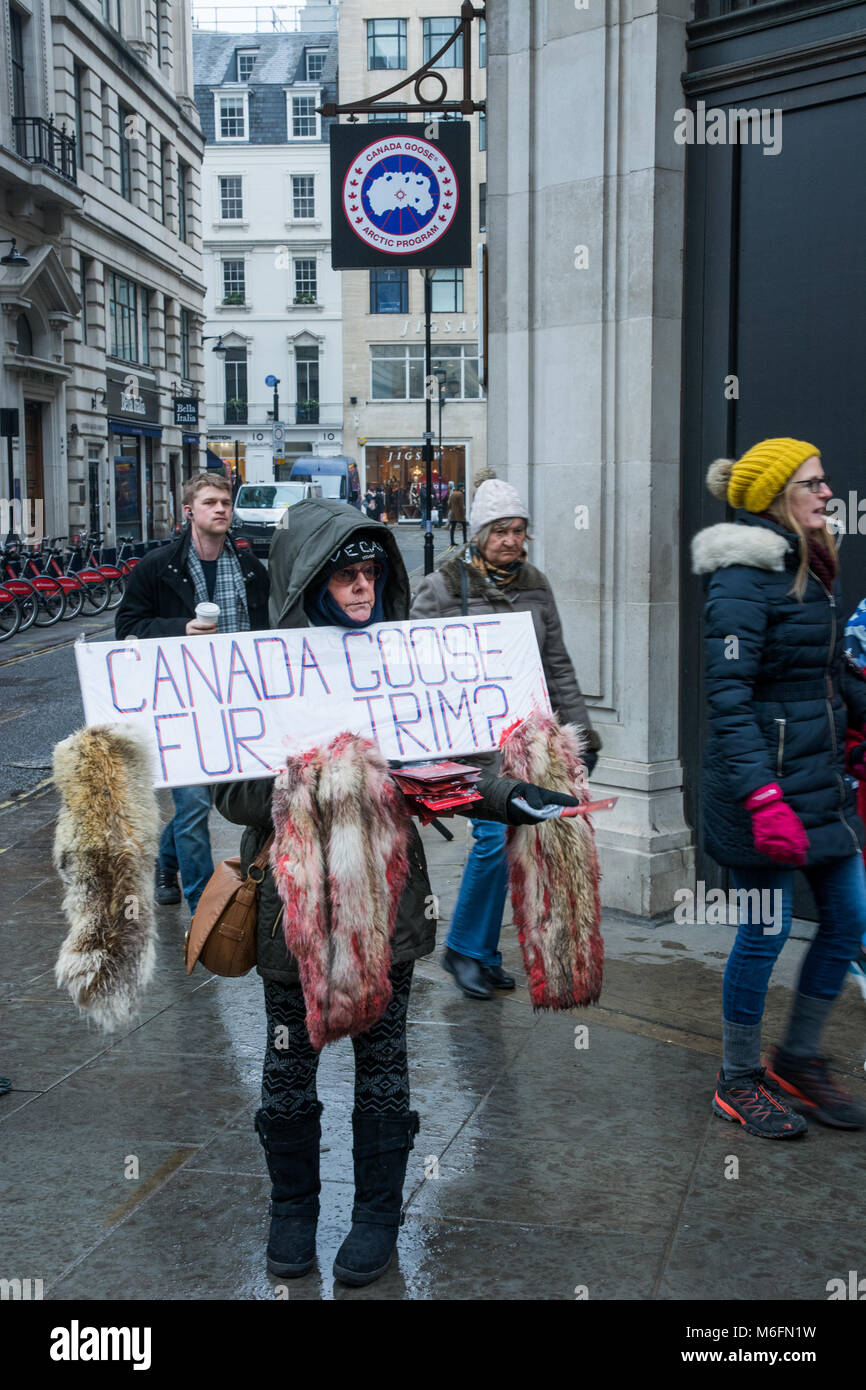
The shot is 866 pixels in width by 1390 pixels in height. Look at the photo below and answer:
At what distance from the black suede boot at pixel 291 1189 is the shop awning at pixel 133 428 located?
3517 centimetres

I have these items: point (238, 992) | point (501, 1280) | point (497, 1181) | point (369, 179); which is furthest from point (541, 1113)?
point (369, 179)

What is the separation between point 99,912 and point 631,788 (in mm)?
3606

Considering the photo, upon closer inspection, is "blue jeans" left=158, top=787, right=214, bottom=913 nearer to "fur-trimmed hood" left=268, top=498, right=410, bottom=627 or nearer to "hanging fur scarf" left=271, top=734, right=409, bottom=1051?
"fur-trimmed hood" left=268, top=498, right=410, bottom=627

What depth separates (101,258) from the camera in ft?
116

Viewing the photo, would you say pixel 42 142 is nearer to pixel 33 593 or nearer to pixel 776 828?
pixel 33 593

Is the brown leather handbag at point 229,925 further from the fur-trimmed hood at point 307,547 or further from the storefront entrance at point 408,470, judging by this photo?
the storefront entrance at point 408,470

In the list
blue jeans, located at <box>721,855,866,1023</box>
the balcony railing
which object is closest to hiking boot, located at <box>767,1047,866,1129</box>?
blue jeans, located at <box>721,855,866,1023</box>

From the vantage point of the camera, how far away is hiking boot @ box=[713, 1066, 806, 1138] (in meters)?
3.94

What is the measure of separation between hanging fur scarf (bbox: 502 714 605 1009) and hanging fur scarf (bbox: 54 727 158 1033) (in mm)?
988

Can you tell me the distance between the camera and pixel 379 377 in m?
54.7

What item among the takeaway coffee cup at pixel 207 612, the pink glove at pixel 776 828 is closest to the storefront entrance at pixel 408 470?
the takeaway coffee cup at pixel 207 612

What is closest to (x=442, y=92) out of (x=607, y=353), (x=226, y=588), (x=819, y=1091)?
(x=607, y=353)

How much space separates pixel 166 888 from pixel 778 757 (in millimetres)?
3676

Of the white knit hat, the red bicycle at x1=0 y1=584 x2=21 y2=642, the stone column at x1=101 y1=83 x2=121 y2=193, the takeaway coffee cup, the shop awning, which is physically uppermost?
the stone column at x1=101 y1=83 x2=121 y2=193
